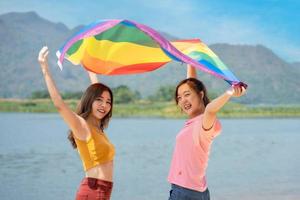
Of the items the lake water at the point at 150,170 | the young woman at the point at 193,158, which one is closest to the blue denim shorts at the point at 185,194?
the young woman at the point at 193,158

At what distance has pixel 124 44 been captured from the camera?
291 centimetres

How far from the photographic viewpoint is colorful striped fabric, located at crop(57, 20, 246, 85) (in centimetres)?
245

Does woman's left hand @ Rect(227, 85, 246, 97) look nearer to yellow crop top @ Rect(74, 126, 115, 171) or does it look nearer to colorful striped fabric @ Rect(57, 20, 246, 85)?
colorful striped fabric @ Rect(57, 20, 246, 85)

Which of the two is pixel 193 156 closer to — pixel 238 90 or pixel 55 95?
pixel 238 90

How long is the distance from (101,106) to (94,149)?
0.23 meters

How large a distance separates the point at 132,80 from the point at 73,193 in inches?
2967

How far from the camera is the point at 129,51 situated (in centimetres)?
300

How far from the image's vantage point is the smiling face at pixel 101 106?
8.51 ft

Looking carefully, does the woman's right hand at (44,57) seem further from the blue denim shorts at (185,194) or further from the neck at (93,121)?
the blue denim shorts at (185,194)

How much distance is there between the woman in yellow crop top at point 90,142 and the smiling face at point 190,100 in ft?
1.19

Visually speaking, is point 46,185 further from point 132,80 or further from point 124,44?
point 132,80

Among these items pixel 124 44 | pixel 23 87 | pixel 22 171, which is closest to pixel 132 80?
pixel 23 87

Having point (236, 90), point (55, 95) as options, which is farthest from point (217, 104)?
point (55, 95)

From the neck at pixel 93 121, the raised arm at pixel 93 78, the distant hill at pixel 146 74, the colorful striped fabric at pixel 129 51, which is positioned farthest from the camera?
the distant hill at pixel 146 74
